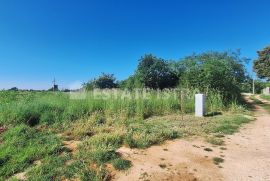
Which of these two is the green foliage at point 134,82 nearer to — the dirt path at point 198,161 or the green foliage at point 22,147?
the green foliage at point 22,147

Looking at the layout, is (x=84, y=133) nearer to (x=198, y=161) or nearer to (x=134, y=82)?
(x=198, y=161)

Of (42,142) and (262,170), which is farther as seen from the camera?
(42,142)

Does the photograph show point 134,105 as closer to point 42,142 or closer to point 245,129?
point 245,129

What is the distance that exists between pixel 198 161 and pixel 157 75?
15112 mm

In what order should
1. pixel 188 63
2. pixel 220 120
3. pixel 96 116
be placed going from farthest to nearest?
pixel 188 63, pixel 220 120, pixel 96 116

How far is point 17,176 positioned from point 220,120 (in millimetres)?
6088

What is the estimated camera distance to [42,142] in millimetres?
5148

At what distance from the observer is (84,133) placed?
18.9ft

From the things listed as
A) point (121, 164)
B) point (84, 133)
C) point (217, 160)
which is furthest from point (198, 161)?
point (84, 133)

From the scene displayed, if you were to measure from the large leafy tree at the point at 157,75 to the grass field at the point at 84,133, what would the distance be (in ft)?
29.6

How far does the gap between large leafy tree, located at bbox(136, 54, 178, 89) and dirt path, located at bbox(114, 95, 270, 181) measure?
531 inches

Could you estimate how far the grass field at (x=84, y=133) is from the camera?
406 cm

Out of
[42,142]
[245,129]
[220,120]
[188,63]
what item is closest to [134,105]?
[220,120]

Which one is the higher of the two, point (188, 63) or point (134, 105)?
point (188, 63)
